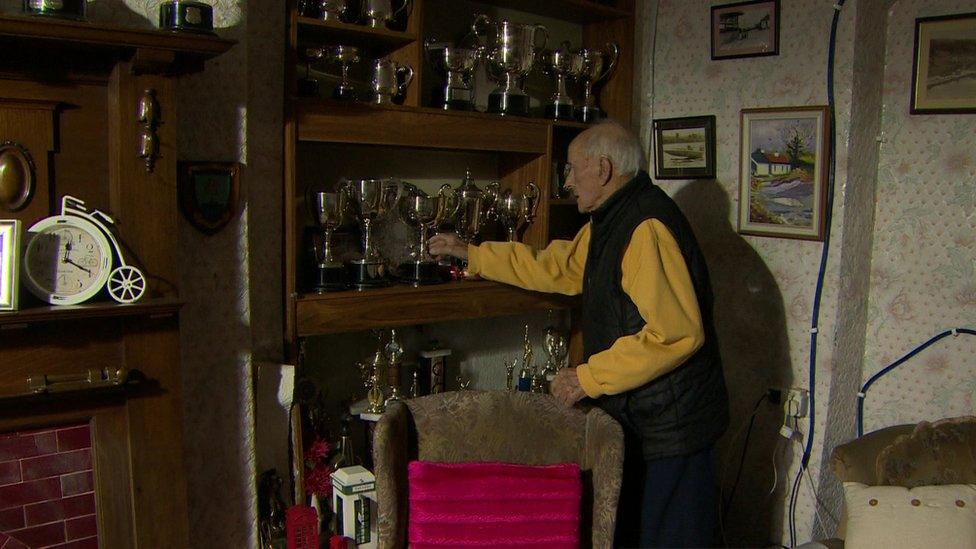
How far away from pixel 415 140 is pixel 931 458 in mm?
1631

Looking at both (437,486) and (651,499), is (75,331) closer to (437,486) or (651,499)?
(437,486)

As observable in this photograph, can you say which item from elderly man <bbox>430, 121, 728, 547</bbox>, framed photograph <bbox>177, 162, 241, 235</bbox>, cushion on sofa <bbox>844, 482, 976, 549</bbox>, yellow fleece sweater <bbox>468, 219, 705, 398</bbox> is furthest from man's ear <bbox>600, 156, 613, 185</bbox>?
cushion on sofa <bbox>844, 482, 976, 549</bbox>

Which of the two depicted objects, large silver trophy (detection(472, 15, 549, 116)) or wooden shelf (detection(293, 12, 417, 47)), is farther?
large silver trophy (detection(472, 15, 549, 116))

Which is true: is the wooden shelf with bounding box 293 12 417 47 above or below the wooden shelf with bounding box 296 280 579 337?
above

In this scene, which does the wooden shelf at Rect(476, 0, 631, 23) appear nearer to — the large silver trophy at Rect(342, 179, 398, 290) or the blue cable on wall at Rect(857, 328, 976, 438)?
the large silver trophy at Rect(342, 179, 398, 290)

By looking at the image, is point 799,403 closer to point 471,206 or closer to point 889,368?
point 889,368

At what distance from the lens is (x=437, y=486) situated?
1695 millimetres

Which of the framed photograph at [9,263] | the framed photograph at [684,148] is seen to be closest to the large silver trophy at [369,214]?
the framed photograph at [9,263]

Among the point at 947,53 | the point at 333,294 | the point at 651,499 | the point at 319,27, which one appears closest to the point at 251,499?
the point at 333,294

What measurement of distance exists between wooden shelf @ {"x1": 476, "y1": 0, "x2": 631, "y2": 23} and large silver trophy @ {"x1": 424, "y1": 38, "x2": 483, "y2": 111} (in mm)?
363

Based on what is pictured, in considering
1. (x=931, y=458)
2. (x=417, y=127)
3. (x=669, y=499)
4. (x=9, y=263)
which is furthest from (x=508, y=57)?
(x=931, y=458)

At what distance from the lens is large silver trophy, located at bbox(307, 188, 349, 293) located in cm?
210

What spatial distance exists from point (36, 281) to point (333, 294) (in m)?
0.76

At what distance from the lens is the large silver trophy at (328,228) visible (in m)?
2.10
